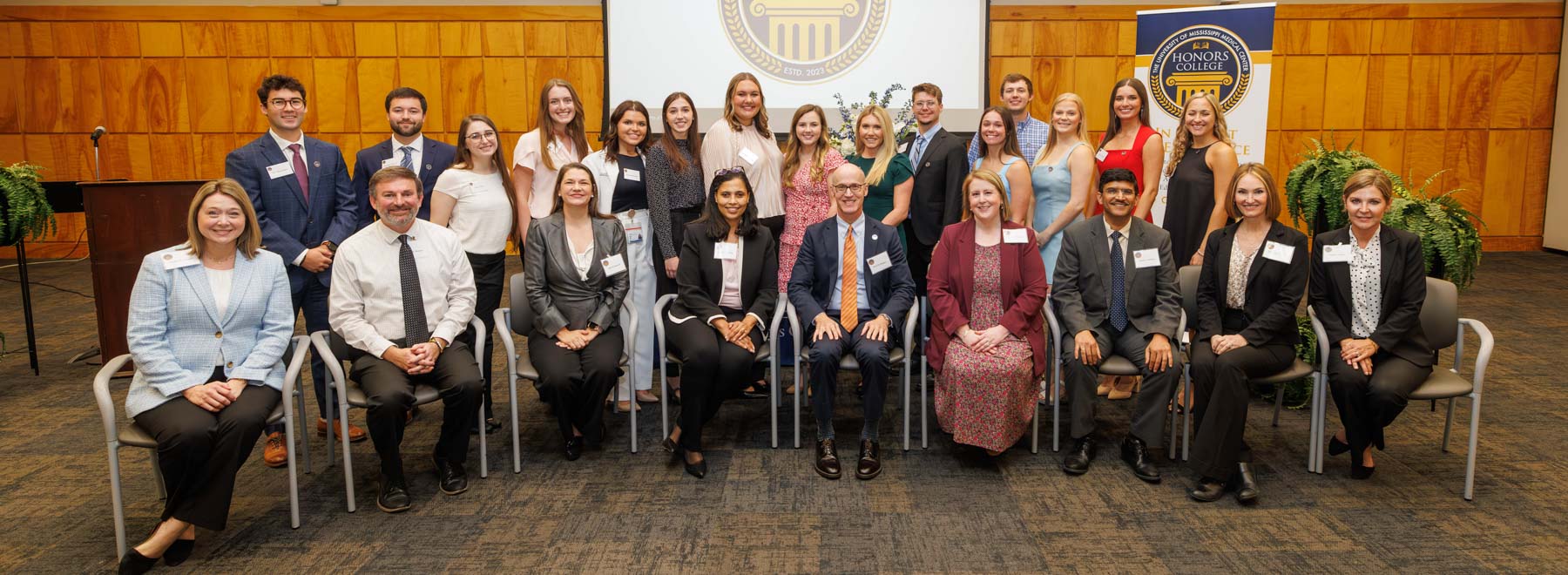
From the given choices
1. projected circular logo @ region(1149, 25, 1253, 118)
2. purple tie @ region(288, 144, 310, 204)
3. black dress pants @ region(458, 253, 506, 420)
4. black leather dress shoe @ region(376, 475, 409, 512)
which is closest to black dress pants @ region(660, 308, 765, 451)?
black dress pants @ region(458, 253, 506, 420)

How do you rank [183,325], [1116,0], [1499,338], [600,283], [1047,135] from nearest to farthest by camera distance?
[183,325], [600,283], [1047,135], [1499,338], [1116,0]

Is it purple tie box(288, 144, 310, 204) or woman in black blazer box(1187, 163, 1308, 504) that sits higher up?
purple tie box(288, 144, 310, 204)

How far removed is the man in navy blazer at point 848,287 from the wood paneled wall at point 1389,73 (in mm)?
5819

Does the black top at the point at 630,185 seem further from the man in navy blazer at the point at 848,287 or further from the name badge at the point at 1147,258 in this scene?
the name badge at the point at 1147,258

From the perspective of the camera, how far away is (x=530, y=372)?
3422mm

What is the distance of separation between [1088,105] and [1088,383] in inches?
252

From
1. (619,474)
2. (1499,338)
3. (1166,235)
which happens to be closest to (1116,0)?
(1499,338)

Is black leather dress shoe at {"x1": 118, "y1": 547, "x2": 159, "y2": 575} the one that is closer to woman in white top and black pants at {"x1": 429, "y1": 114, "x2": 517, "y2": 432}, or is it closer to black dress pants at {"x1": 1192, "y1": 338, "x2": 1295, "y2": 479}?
woman in white top and black pants at {"x1": 429, "y1": 114, "x2": 517, "y2": 432}

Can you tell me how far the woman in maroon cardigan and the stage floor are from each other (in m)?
0.21

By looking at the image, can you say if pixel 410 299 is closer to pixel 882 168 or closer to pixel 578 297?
pixel 578 297

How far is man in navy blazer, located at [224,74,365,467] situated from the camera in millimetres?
3574

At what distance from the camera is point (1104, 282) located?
352 cm

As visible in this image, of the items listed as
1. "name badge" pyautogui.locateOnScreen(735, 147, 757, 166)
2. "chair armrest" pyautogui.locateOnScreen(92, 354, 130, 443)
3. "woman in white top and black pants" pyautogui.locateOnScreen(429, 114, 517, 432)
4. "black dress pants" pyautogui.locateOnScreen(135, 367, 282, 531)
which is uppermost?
"name badge" pyautogui.locateOnScreen(735, 147, 757, 166)

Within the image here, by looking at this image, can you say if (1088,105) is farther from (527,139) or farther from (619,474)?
(619,474)
